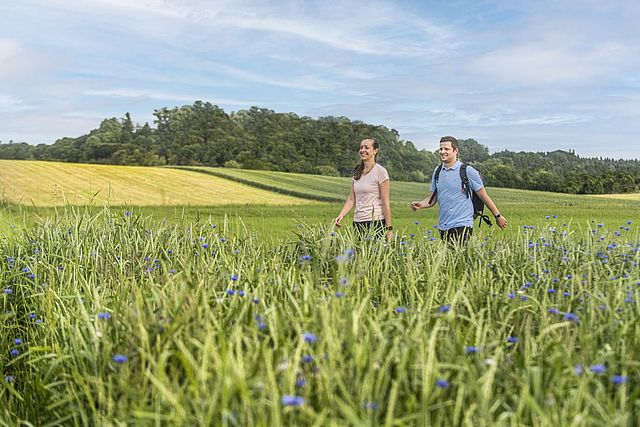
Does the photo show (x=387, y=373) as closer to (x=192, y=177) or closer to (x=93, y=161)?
(x=192, y=177)

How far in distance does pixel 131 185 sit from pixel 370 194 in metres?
33.5

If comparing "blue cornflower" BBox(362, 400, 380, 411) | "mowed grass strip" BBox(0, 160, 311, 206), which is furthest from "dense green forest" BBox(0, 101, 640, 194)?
"blue cornflower" BBox(362, 400, 380, 411)

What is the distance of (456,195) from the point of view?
8.48 metres

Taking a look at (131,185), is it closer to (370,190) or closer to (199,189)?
(199,189)

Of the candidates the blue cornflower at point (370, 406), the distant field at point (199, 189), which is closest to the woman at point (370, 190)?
the blue cornflower at point (370, 406)

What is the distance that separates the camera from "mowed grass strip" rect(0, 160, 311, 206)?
34688 mm

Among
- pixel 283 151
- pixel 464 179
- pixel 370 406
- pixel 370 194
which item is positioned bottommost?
pixel 370 406

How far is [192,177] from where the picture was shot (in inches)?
1833

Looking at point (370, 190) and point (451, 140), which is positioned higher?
point (451, 140)

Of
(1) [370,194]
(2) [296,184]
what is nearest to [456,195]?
(1) [370,194]

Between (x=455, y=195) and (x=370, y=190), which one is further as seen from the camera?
(x=370, y=190)

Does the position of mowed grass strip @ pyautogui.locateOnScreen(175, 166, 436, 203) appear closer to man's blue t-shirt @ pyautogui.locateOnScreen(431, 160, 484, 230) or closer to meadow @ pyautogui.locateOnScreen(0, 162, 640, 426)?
Result: man's blue t-shirt @ pyautogui.locateOnScreen(431, 160, 484, 230)

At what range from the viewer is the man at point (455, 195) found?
8375mm

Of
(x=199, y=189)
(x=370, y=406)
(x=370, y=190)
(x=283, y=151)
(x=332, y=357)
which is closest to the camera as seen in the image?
(x=370, y=406)
